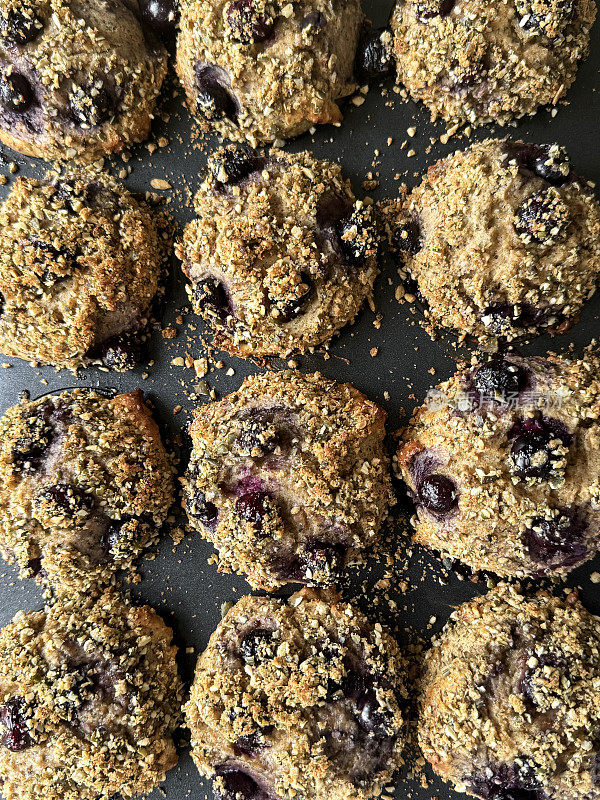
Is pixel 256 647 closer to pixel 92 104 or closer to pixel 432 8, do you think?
pixel 92 104

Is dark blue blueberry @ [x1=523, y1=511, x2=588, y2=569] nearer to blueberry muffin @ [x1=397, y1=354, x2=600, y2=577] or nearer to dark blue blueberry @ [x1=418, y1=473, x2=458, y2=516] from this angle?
blueberry muffin @ [x1=397, y1=354, x2=600, y2=577]

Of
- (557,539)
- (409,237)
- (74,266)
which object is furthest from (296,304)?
(557,539)

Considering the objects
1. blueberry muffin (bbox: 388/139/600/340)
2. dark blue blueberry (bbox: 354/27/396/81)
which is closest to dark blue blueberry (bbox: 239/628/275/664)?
blueberry muffin (bbox: 388/139/600/340)

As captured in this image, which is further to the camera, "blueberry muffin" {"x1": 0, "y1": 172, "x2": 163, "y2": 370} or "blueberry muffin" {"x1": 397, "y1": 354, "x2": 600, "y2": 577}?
"blueberry muffin" {"x1": 0, "y1": 172, "x2": 163, "y2": 370}

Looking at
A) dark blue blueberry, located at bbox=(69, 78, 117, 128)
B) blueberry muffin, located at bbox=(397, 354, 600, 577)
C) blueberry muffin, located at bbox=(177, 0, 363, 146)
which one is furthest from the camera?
dark blue blueberry, located at bbox=(69, 78, 117, 128)

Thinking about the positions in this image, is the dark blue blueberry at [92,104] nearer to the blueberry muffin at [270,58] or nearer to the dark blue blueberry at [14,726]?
the blueberry muffin at [270,58]

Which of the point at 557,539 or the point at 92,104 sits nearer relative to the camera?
the point at 557,539

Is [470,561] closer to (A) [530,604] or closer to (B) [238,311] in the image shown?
(A) [530,604]

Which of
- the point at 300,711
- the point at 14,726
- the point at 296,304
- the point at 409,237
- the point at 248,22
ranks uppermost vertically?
the point at 248,22
